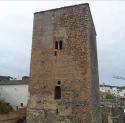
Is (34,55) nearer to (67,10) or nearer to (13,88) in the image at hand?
(67,10)

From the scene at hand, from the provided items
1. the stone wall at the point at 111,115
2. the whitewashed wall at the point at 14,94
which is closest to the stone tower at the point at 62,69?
the stone wall at the point at 111,115

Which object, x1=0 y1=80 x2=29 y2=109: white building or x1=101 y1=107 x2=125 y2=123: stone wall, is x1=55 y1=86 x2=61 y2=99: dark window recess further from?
x1=0 y1=80 x2=29 y2=109: white building

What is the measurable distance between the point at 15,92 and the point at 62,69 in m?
16.1

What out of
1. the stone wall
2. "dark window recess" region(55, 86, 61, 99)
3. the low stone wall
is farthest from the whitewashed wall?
"dark window recess" region(55, 86, 61, 99)

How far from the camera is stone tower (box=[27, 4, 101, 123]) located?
17000 mm

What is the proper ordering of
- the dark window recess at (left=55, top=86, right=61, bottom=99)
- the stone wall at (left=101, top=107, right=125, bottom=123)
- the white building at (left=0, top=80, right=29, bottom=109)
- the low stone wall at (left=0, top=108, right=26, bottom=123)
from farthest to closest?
1. the white building at (left=0, top=80, right=29, bottom=109)
2. the stone wall at (left=101, top=107, right=125, bottom=123)
3. the low stone wall at (left=0, top=108, right=26, bottom=123)
4. the dark window recess at (left=55, top=86, right=61, bottom=99)

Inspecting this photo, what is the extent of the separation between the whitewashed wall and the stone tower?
13442 millimetres

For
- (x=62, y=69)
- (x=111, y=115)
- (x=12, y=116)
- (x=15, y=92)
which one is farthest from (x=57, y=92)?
(x=15, y=92)

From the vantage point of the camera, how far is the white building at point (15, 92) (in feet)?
103

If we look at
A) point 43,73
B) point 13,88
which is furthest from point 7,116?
point 13,88

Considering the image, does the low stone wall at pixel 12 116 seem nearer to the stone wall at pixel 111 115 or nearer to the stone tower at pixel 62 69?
the stone tower at pixel 62 69

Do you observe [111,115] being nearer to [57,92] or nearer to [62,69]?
[57,92]

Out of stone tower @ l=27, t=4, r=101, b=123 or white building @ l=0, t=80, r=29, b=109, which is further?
white building @ l=0, t=80, r=29, b=109

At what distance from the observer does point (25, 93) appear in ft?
103
